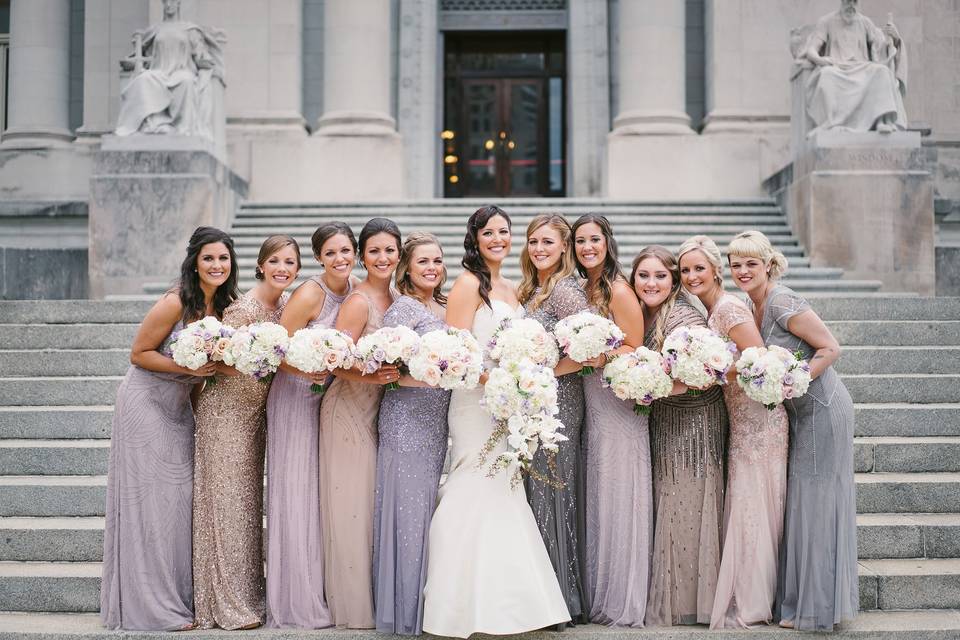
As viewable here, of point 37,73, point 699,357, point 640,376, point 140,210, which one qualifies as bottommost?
point 640,376

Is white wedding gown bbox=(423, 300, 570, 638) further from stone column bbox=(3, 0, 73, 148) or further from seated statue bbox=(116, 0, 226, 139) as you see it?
stone column bbox=(3, 0, 73, 148)

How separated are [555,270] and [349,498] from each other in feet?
5.94

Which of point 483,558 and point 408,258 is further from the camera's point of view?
point 408,258

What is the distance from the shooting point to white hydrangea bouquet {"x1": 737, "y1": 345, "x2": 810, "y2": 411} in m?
4.62

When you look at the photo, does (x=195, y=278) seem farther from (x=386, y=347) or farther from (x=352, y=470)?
(x=352, y=470)

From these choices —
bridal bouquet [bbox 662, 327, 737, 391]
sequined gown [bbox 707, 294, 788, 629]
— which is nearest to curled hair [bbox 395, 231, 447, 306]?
bridal bouquet [bbox 662, 327, 737, 391]

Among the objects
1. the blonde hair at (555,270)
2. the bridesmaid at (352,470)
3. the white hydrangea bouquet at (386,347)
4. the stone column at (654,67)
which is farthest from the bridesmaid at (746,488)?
the stone column at (654,67)

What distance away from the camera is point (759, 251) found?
504cm

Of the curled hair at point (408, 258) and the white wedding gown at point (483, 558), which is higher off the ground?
the curled hair at point (408, 258)

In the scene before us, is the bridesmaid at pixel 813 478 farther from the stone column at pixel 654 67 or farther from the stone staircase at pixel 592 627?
the stone column at pixel 654 67

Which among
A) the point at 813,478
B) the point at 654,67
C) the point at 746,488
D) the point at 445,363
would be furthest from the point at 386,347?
the point at 654,67

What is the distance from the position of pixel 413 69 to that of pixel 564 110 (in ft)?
12.3

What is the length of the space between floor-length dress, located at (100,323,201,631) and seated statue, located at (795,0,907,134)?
9385 millimetres

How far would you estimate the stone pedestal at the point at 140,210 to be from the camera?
441 inches
